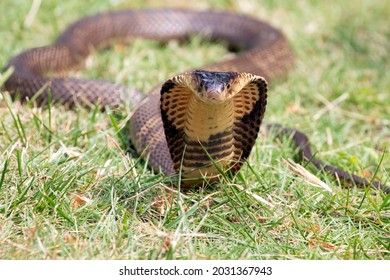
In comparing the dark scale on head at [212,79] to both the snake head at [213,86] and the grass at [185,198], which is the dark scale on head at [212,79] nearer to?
the snake head at [213,86]

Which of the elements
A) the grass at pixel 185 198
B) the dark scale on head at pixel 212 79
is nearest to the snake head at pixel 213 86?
the dark scale on head at pixel 212 79

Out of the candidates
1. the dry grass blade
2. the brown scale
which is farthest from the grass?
the brown scale

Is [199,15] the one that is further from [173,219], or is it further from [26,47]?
[173,219]

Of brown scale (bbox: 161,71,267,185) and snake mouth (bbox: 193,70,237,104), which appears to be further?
brown scale (bbox: 161,71,267,185)

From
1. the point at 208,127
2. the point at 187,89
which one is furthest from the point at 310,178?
the point at 187,89

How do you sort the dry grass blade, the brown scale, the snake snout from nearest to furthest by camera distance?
the snake snout
the brown scale
the dry grass blade

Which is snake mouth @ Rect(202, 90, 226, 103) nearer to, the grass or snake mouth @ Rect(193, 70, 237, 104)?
snake mouth @ Rect(193, 70, 237, 104)

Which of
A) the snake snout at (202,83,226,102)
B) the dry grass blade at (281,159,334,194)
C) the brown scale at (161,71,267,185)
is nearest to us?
the snake snout at (202,83,226,102)
